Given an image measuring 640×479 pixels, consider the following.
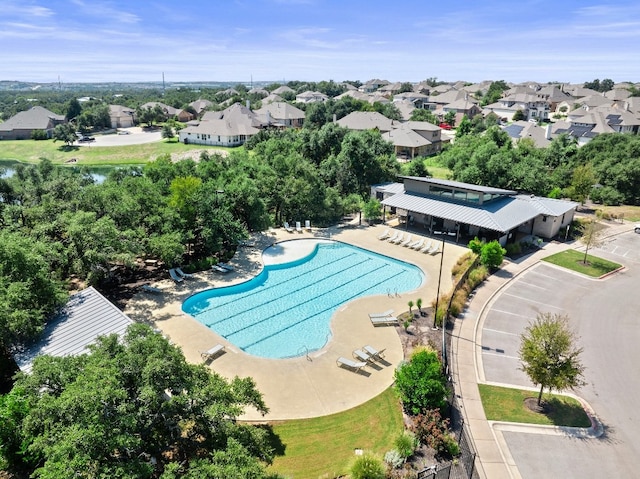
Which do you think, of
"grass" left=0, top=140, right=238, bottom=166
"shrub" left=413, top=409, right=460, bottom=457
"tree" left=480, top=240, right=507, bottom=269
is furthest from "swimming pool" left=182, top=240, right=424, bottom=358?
"grass" left=0, top=140, right=238, bottom=166

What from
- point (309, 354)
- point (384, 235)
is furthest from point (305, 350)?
point (384, 235)

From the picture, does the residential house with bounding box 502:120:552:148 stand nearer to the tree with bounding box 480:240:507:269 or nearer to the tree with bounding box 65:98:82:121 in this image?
the tree with bounding box 480:240:507:269

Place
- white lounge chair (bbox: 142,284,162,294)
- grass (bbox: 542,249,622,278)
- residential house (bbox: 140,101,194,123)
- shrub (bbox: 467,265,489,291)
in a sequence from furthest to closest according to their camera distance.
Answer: residential house (bbox: 140,101,194,123) → grass (bbox: 542,249,622,278) → shrub (bbox: 467,265,489,291) → white lounge chair (bbox: 142,284,162,294)

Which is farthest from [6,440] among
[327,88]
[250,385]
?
[327,88]

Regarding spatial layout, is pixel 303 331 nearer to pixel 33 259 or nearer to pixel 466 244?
pixel 33 259

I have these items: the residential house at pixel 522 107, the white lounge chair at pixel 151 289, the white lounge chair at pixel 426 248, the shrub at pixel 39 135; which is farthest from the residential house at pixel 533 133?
the shrub at pixel 39 135
